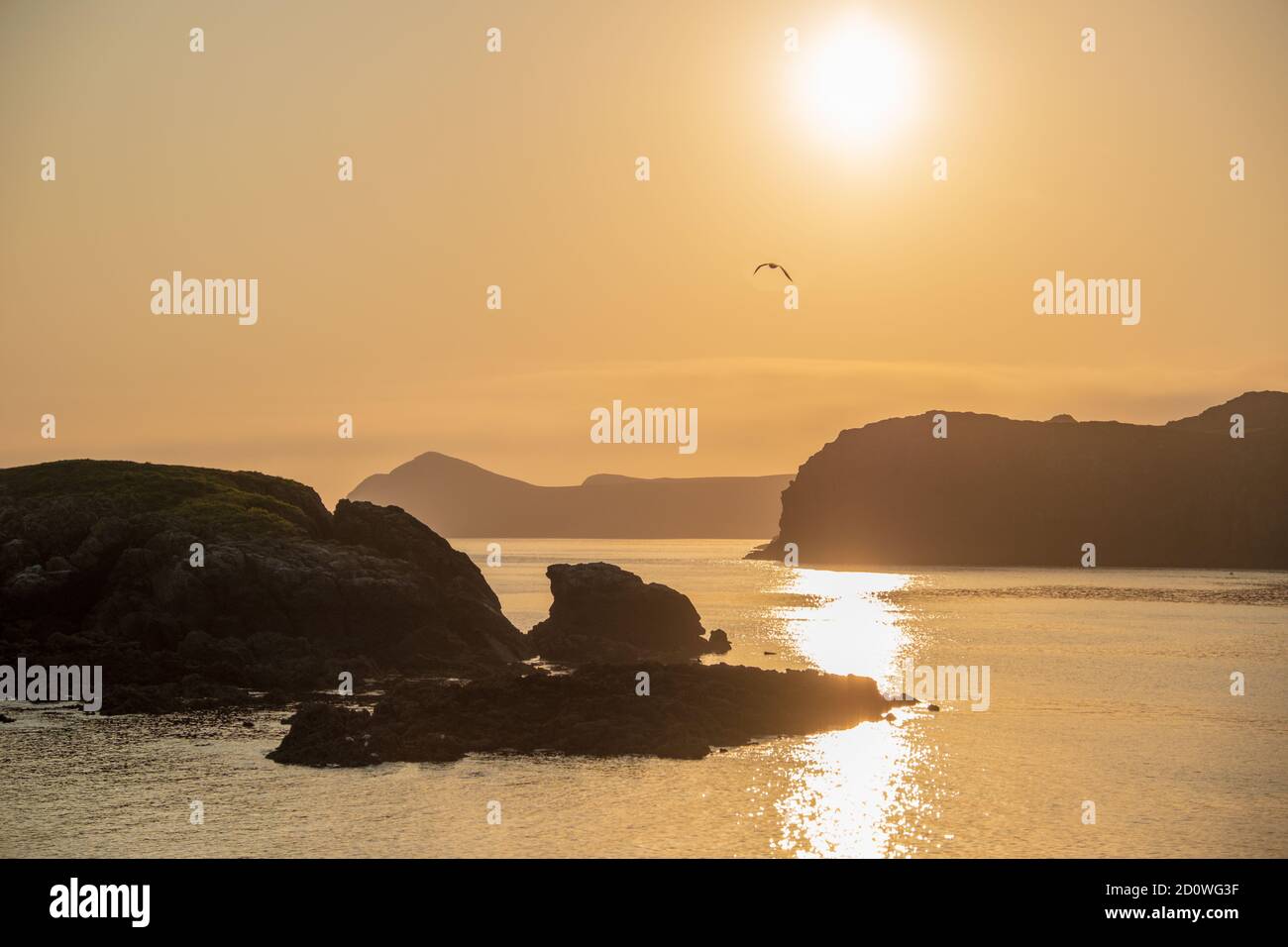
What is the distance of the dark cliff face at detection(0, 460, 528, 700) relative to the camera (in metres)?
61.4

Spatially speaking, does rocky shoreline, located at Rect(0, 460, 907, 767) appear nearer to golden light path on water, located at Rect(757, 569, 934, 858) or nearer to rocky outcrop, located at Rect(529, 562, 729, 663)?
rocky outcrop, located at Rect(529, 562, 729, 663)

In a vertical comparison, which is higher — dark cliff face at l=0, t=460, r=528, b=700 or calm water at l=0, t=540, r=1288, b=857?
dark cliff face at l=0, t=460, r=528, b=700

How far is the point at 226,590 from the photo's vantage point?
6562 cm

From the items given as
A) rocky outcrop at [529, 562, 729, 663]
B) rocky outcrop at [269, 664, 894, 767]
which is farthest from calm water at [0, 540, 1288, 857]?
rocky outcrop at [529, 562, 729, 663]

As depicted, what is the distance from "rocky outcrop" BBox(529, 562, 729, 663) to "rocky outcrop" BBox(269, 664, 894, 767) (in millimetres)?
22114

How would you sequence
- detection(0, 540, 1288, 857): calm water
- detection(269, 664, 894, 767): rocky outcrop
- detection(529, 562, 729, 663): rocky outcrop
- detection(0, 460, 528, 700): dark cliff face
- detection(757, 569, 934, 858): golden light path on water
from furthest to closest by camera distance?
detection(529, 562, 729, 663): rocky outcrop < detection(0, 460, 528, 700): dark cliff face < detection(269, 664, 894, 767): rocky outcrop < detection(757, 569, 934, 858): golden light path on water < detection(0, 540, 1288, 857): calm water

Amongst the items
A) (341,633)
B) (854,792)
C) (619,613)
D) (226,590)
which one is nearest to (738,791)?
(854,792)

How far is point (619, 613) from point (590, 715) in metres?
32.8

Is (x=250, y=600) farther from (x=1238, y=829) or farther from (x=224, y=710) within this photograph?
(x=1238, y=829)

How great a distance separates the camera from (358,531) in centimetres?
7669

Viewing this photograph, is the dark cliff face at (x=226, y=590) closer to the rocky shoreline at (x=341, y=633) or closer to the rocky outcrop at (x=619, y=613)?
the rocky shoreline at (x=341, y=633)

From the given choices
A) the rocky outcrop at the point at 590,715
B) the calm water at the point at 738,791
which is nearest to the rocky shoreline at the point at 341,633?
the rocky outcrop at the point at 590,715

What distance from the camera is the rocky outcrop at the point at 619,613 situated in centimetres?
7944
